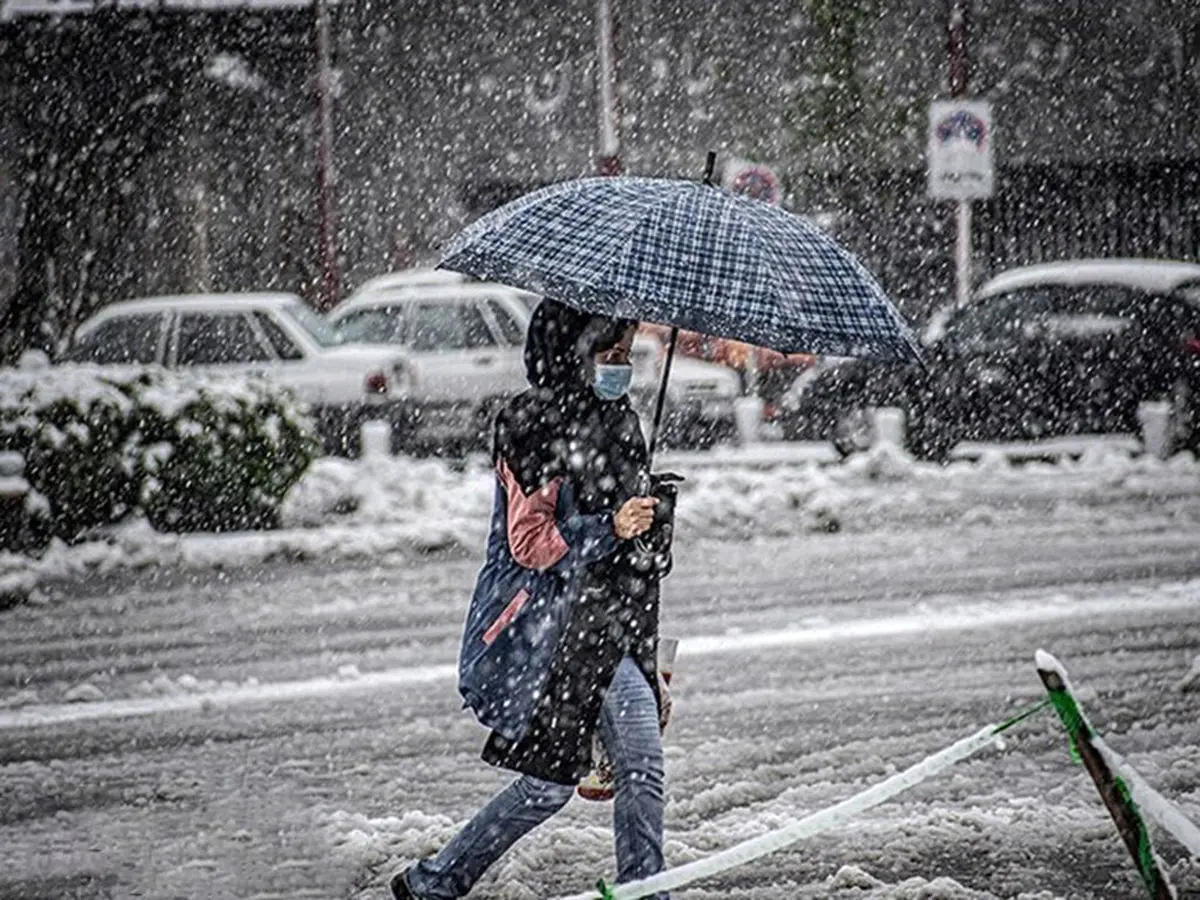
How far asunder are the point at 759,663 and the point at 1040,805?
2.67 metres

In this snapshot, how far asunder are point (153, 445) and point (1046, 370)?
24.8ft

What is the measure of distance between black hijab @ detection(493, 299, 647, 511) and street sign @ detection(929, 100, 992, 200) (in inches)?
590

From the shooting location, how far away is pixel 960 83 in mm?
23062

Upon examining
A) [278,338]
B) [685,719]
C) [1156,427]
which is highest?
[278,338]

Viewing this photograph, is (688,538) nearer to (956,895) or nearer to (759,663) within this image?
(759,663)

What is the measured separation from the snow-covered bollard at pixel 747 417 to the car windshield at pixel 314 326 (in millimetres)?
3531

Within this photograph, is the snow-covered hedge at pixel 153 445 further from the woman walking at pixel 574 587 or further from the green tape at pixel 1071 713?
the green tape at pixel 1071 713

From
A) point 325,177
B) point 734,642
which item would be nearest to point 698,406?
point 734,642

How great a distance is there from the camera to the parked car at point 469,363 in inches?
630

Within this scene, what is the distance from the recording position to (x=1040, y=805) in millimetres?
5836

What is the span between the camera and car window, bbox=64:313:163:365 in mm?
16219

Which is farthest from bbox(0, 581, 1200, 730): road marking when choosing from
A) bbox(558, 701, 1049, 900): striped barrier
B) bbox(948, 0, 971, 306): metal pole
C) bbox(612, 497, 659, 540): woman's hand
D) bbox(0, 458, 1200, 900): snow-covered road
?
bbox(948, 0, 971, 306): metal pole

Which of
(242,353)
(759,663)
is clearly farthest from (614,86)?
(759,663)

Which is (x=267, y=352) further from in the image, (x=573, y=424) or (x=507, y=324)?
(x=573, y=424)
